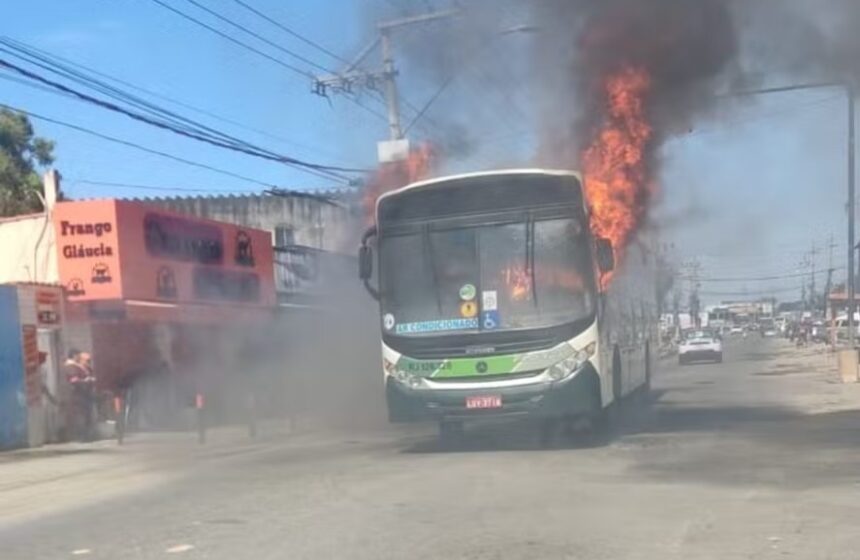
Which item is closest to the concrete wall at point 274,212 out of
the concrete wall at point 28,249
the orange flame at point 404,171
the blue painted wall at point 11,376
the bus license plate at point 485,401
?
the orange flame at point 404,171

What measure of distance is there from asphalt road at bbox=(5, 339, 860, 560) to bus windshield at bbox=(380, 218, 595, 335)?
1.62 m

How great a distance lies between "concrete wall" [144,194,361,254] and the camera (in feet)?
125

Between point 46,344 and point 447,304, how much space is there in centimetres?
826

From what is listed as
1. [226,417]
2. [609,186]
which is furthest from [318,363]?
[609,186]


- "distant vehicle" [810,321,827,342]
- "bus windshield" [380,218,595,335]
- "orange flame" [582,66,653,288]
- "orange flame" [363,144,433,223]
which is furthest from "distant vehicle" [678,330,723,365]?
"bus windshield" [380,218,595,335]

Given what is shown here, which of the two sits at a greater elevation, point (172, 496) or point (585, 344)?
point (585, 344)

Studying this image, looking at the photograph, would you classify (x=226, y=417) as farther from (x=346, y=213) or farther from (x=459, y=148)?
(x=346, y=213)

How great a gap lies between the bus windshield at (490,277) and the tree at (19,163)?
55.9 feet

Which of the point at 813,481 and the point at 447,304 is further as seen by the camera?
the point at 447,304

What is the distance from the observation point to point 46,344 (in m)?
19.6

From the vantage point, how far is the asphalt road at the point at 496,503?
27.0 feet

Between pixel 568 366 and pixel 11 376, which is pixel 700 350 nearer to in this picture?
pixel 11 376

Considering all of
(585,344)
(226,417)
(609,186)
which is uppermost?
(609,186)

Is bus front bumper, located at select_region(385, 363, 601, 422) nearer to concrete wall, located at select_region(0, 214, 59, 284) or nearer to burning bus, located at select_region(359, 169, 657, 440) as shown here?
burning bus, located at select_region(359, 169, 657, 440)
